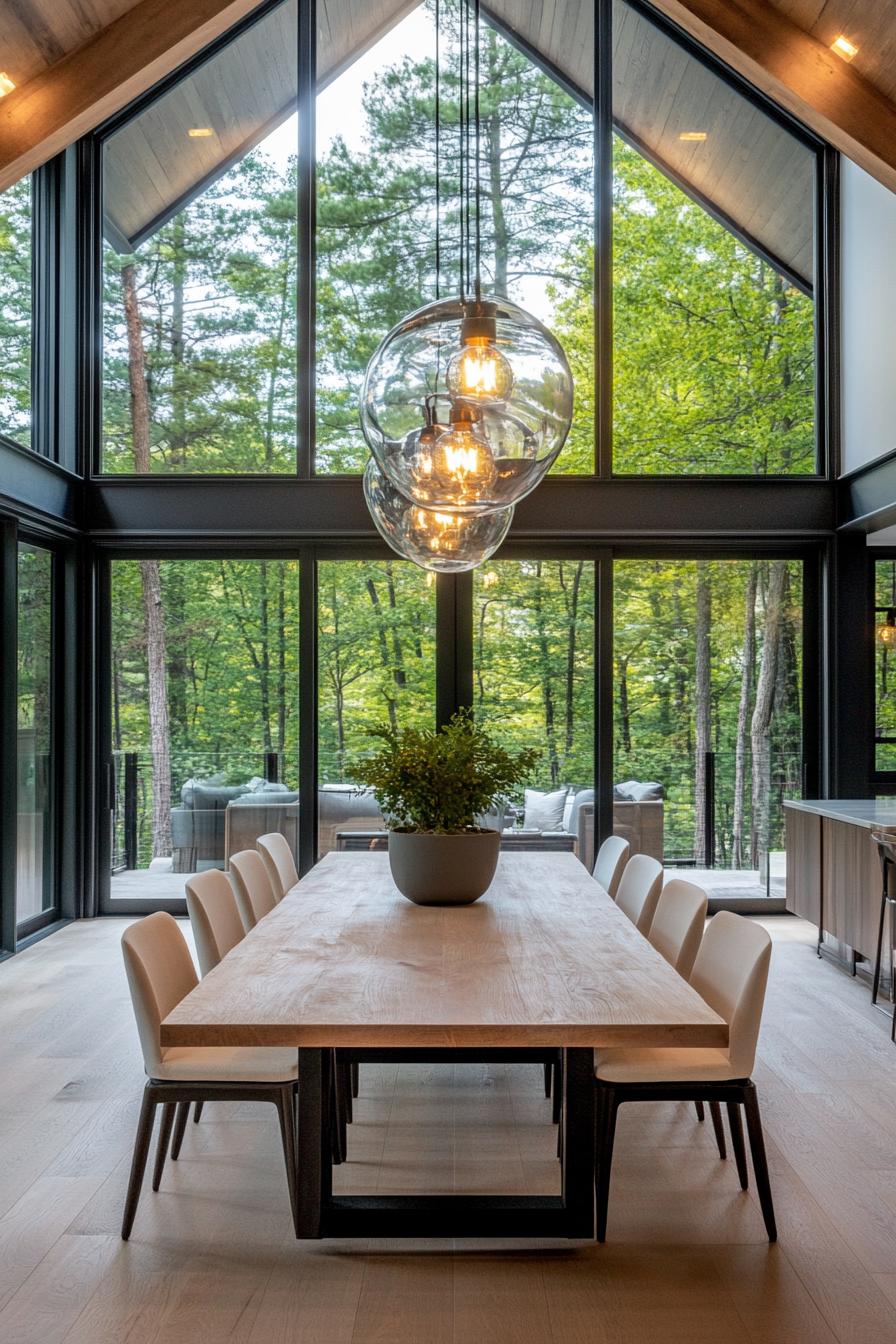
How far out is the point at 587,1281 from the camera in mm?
2699

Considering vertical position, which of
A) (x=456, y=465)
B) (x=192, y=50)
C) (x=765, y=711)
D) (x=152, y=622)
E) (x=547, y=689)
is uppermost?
(x=192, y=50)

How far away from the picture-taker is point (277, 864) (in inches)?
191

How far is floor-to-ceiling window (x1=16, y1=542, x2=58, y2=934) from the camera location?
251 inches

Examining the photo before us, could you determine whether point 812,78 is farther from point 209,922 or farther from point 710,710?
point 710,710

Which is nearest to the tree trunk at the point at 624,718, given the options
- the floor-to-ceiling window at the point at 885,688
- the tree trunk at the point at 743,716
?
the tree trunk at the point at 743,716

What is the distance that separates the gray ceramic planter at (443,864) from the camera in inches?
141

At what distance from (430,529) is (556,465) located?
3389mm

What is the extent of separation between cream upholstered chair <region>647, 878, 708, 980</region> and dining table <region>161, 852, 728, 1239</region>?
0.24m

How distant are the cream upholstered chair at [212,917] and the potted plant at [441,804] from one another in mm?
604

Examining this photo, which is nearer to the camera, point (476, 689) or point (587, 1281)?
point (587, 1281)

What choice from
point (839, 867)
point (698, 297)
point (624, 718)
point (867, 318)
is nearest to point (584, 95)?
point (698, 297)

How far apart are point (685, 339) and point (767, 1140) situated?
5.19 metres

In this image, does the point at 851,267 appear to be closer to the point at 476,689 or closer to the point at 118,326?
the point at 476,689

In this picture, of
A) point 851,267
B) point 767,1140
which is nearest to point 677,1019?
point 767,1140
